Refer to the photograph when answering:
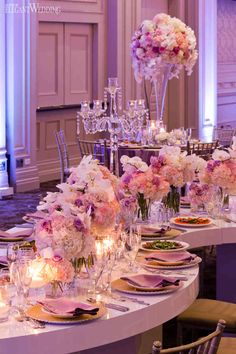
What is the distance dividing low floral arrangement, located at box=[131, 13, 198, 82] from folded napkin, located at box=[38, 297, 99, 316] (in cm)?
620

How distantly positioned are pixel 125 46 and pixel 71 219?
9402 millimetres

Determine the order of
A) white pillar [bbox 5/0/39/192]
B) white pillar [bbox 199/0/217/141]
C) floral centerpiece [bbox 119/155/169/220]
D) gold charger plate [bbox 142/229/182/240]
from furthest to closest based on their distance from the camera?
white pillar [bbox 199/0/217/141]
white pillar [bbox 5/0/39/192]
floral centerpiece [bbox 119/155/169/220]
gold charger plate [bbox 142/229/182/240]

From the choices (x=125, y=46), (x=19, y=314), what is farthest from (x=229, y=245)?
(x=125, y=46)

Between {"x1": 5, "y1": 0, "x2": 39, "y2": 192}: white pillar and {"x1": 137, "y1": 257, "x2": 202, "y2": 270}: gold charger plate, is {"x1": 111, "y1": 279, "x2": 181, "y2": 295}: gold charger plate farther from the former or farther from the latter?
{"x1": 5, "y1": 0, "x2": 39, "y2": 192}: white pillar

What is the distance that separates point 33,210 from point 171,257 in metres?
5.36

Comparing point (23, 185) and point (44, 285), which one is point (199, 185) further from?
point (23, 185)

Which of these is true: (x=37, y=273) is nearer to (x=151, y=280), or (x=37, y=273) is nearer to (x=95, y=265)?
(x=95, y=265)

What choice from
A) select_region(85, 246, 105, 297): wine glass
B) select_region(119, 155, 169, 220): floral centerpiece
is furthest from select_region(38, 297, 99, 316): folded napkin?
select_region(119, 155, 169, 220): floral centerpiece

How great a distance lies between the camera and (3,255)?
4109 millimetres

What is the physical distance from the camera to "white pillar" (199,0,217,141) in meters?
14.2

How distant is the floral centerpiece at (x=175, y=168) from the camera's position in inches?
195

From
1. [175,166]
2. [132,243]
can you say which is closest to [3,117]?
[175,166]

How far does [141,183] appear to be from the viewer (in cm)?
467

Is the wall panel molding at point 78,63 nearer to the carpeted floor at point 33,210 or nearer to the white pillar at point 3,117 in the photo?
the carpeted floor at point 33,210
